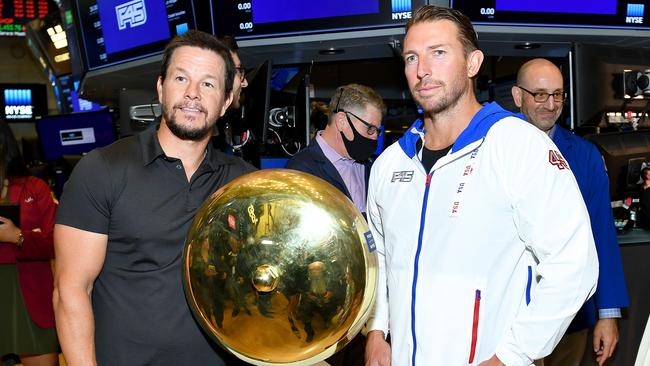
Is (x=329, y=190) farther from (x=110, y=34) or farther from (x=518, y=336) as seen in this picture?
(x=110, y=34)

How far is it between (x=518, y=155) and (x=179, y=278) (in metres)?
0.99

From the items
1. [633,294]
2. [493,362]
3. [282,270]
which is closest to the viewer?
[282,270]

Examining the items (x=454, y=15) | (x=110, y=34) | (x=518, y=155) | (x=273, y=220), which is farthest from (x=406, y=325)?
(x=110, y=34)

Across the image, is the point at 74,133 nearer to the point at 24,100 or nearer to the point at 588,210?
the point at 588,210

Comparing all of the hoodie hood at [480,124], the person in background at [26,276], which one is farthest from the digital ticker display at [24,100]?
the hoodie hood at [480,124]

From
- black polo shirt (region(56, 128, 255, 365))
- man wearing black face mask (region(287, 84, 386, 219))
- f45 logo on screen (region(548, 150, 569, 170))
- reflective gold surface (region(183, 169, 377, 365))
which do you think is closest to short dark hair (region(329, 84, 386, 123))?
man wearing black face mask (region(287, 84, 386, 219))

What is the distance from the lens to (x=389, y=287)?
2.02m

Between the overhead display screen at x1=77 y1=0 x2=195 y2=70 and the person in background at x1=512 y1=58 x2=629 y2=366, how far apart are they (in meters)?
2.26

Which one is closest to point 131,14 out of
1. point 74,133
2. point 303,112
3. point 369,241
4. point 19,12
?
point 303,112

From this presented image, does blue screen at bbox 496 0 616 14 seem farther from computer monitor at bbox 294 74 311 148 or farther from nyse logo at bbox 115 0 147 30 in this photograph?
nyse logo at bbox 115 0 147 30

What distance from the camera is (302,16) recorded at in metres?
3.88

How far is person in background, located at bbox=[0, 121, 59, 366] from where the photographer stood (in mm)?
3594

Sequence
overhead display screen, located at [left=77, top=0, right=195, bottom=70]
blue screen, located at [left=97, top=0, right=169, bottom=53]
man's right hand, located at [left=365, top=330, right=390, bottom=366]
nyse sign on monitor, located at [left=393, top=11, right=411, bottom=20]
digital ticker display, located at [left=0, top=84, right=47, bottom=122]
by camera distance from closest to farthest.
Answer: man's right hand, located at [left=365, top=330, right=390, bottom=366] < nyse sign on monitor, located at [left=393, top=11, right=411, bottom=20] < overhead display screen, located at [left=77, top=0, right=195, bottom=70] < blue screen, located at [left=97, top=0, right=169, bottom=53] < digital ticker display, located at [left=0, top=84, right=47, bottom=122]

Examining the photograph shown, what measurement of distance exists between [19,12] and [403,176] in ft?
47.5
